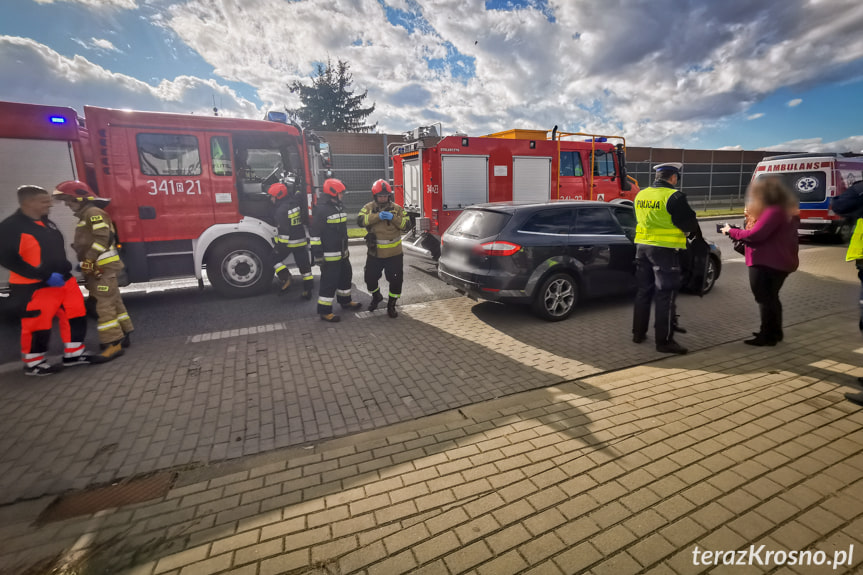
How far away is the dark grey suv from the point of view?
5.37 meters

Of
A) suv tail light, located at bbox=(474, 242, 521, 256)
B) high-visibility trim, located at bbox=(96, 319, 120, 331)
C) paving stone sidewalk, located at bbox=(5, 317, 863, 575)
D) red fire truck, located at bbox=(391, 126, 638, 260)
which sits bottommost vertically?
paving stone sidewalk, located at bbox=(5, 317, 863, 575)

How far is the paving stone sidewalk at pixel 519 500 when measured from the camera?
199 cm

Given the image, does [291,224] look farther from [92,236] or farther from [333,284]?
[92,236]

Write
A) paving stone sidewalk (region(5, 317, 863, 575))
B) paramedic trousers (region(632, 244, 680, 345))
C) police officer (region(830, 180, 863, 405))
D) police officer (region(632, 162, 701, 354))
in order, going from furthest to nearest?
paramedic trousers (region(632, 244, 680, 345)) → police officer (region(632, 162, 701, 354)) → police officer (region(830, 180, 863, 405)) → paving stone sidewalk (region(5, 317, 863, 575))

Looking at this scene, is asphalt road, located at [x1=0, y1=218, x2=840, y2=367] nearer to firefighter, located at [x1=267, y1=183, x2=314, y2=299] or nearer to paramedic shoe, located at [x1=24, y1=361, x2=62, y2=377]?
firefighter, located at [x1=267, y1=183, x2=314, y2=299]

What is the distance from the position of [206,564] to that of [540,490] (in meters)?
1.73

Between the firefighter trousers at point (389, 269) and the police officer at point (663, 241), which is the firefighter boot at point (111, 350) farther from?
the police officer at point (663, 241)

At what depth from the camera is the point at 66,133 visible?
19.7ft

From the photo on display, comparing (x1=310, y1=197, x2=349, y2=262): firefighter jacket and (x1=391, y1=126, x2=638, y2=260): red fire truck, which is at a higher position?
(x1=391, y1=126, x2=638, y2=260): red fire truck

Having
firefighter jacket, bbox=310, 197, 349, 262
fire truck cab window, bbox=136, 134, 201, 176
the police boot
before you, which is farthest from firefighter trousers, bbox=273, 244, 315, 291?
fire truck cab window, bbox=136, 134, 201, 176

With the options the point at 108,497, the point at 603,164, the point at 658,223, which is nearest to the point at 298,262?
the point at 108,497

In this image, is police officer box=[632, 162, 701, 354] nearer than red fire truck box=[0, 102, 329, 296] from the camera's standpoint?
Yes

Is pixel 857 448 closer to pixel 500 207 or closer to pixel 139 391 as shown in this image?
pixel 500 207

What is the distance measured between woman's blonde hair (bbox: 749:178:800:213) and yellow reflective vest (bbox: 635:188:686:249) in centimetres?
86
